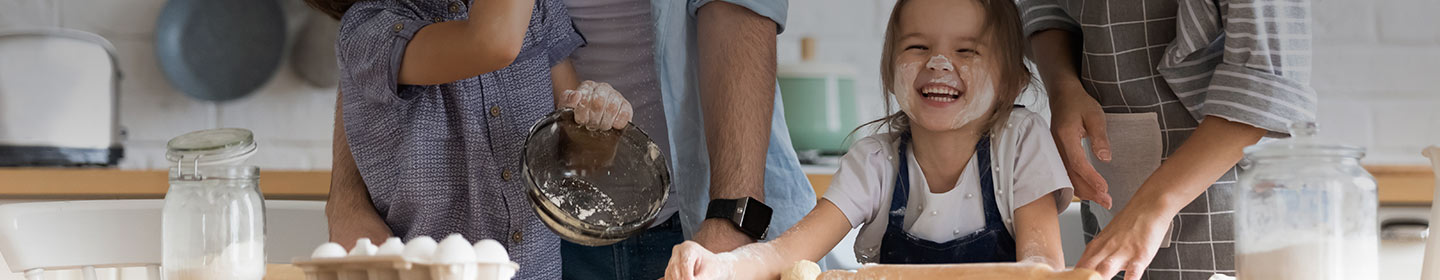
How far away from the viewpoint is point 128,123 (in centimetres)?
238

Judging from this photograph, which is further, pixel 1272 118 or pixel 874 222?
pixel 874 222

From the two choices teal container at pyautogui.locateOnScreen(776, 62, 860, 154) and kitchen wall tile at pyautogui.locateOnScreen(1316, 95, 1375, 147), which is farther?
kitchen wall tile at pyautogui.locateOnScreen(1316, 95, 1375, 147)

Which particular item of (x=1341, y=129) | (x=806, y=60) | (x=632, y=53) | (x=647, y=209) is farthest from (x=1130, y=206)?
(x=1341, y=129)

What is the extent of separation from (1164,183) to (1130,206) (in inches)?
1.3

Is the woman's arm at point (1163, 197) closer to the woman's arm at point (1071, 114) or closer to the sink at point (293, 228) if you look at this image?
the woman's arm at point (1071, 114)

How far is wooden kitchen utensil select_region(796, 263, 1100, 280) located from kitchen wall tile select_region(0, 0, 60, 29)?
2.35 metres

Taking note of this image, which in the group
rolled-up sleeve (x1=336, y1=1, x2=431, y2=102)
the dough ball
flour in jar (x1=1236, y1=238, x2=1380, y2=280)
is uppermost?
rolled-up sleeve (x1=336, y1=1, x2=431, y2=102)

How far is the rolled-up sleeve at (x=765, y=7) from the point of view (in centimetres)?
103

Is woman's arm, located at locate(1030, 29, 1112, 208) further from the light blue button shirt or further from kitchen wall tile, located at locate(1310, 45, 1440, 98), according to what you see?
kitchen wall tile, located at locate(1310, 45, 1440, 98)

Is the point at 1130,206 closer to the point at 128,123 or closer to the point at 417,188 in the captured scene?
the point at 417,188

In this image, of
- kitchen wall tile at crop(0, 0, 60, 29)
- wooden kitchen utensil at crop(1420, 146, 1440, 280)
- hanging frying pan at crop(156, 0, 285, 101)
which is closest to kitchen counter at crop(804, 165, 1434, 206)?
wooden kitchen utensil at crop(1420, 146, 1440, 280)

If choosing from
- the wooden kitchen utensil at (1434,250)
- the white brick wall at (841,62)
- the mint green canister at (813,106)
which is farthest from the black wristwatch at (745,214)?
the white brick wall at (841,62)

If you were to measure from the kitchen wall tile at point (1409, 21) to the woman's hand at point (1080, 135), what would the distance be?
1.64 metres

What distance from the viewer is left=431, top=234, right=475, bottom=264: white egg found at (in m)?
0.58
